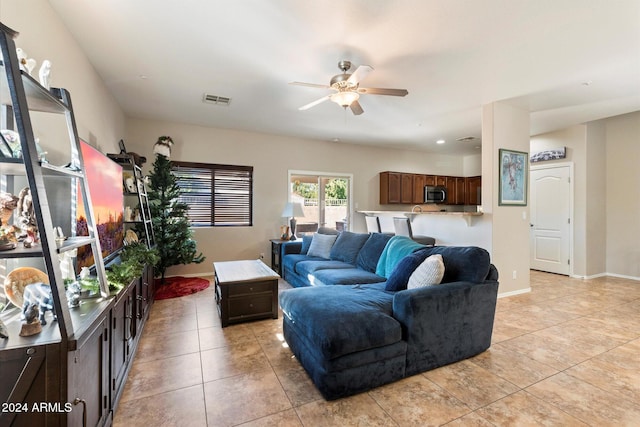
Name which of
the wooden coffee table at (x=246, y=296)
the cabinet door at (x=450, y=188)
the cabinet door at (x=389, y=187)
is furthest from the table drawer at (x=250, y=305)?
the cabinet door at (x=450, y=188)

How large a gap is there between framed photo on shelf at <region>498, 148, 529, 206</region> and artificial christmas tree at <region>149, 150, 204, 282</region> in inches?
188

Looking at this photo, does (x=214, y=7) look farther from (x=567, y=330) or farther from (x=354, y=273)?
(x=567, y=330)

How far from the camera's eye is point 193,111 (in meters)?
4.45

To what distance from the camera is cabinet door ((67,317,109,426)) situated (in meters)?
1.20

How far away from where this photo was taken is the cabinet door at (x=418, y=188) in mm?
7181

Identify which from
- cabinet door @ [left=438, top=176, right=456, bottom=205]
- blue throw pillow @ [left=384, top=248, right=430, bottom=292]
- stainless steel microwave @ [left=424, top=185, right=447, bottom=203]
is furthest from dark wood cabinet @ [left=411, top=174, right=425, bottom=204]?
blue throw pillow @ [left=384, top=248, right=430, bottom=292]

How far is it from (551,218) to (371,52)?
5320mm

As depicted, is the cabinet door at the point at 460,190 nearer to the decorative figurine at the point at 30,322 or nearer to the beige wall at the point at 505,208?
the beige wall at the point at 505,208

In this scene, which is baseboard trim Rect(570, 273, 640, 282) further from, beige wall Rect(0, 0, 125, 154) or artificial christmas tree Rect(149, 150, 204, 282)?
beige wall Rect(0, 0, 125, 154)

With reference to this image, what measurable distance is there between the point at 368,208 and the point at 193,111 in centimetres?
421

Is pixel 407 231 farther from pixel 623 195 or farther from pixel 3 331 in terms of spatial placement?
pixel 3 331

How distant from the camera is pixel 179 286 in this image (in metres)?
4.47

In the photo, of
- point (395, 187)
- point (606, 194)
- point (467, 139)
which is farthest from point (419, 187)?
point (606, 194)

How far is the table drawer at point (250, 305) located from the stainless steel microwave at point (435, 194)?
5.40m
